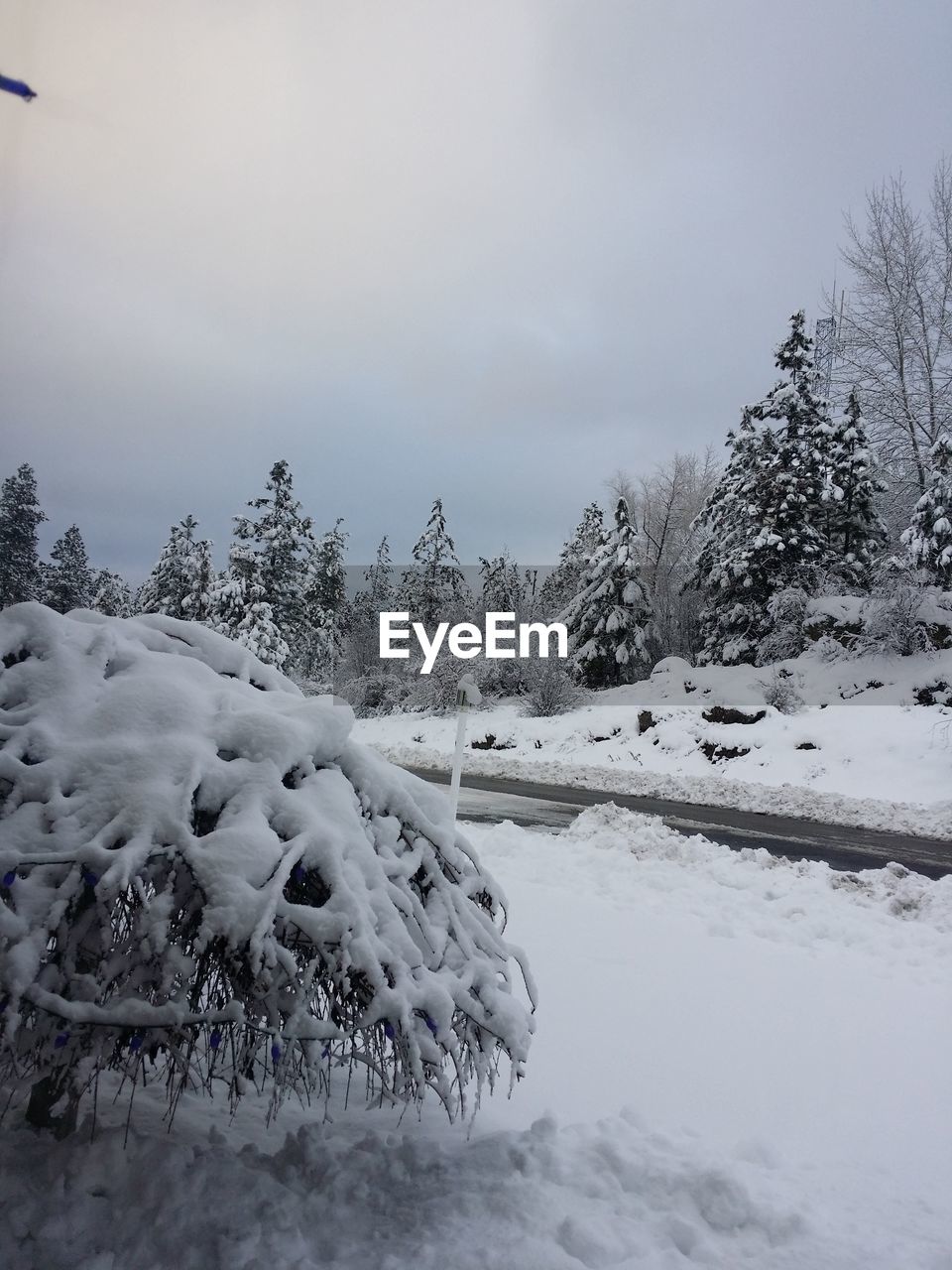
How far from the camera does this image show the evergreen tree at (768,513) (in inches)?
1032

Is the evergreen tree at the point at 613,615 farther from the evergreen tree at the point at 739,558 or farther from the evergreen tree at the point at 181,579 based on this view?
the evergreen tree at the point at 181,579

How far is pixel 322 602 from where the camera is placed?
3378 cm

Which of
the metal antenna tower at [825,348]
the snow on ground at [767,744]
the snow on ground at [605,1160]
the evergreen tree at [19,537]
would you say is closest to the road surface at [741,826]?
the snow on ground at [767,744]

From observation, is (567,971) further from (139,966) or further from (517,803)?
(517,803)

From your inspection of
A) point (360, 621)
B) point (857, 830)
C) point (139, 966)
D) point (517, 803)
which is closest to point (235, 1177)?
point (139, 966)

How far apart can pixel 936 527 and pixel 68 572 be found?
112ft

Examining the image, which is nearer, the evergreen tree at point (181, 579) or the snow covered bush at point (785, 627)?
the snow covered bush at point (785, 627)

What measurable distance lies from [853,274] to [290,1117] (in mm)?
29488

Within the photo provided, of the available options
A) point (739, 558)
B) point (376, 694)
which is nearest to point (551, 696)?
point (739, 558)

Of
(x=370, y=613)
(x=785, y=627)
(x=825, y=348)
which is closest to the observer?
(x=785, y=627)

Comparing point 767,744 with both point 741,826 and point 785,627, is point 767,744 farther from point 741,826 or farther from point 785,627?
point 785,627

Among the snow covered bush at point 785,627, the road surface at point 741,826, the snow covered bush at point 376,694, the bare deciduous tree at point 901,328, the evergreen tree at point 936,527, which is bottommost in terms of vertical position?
the road surface at point 741,826

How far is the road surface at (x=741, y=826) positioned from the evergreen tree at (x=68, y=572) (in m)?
25.4

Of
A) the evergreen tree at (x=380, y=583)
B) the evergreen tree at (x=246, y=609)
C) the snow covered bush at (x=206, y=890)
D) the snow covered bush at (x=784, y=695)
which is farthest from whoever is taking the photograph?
the evergreen tree at (x=380, y=583)
